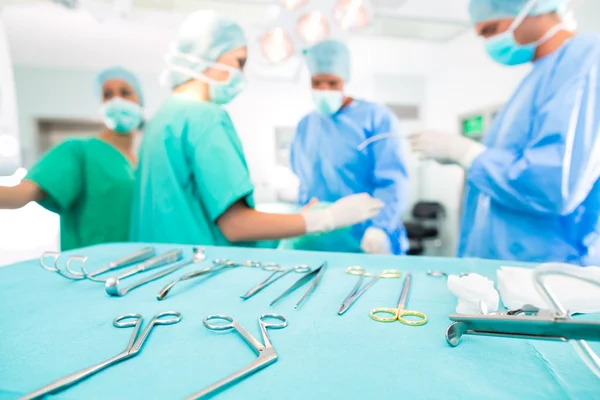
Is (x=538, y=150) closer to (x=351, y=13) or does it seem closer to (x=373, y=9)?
(x=351, y=13)

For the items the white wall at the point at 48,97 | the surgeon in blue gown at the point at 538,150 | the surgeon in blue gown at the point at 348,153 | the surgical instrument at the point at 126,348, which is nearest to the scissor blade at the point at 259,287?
the surgical instrument at the point at 126,348

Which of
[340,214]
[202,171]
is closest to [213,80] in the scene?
[202,171]

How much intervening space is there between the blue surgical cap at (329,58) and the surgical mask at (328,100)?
0.13 m

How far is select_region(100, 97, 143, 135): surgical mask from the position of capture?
178 centimetres

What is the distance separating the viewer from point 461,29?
350cm

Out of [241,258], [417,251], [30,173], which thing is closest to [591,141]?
[241,258]

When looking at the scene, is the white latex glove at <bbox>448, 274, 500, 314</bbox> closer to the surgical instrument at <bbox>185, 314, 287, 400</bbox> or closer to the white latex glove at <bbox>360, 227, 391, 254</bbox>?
the surgical instrument at <bbox>185, 314, 287, 400</bbox>

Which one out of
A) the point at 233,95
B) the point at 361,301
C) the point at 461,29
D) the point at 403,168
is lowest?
the point at 361,301

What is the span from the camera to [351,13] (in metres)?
1.82

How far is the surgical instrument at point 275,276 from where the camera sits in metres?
0.62

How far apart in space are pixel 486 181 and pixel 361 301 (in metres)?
0.68

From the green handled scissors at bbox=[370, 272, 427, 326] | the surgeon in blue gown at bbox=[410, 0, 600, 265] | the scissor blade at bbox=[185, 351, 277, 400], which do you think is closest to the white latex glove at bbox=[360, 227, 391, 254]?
the surgeon in blue gown at bbox=[410, 0, 600, 265]

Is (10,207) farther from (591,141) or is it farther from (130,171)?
(591,141)

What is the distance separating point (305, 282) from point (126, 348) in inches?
13.5
